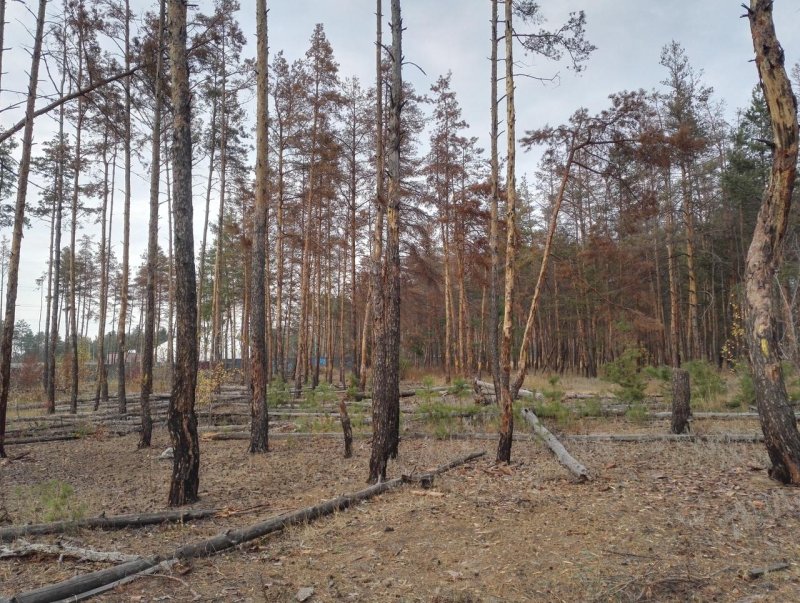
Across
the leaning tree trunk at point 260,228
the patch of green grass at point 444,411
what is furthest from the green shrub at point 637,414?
the leaning tree trunk at point 260,228

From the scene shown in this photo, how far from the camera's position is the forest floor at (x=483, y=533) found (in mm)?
3746

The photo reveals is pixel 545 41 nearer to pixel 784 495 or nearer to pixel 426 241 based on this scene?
pixel 426 241

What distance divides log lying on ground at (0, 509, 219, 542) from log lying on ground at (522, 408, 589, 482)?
4.73 m

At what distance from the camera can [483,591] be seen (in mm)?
3689

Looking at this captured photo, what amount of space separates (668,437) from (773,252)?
14.8 ft

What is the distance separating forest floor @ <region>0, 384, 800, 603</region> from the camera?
3.75 meters

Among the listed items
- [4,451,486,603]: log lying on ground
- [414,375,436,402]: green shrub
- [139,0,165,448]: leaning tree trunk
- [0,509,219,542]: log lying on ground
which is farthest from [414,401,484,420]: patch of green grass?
[0,509,219,542]: log lying on ground

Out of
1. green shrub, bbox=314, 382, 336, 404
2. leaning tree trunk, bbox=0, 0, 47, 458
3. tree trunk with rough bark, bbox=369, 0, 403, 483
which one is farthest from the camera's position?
green shrub, bbox=314, 382, 336, 404

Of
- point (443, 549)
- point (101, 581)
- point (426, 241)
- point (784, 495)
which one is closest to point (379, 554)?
point (443, 549)

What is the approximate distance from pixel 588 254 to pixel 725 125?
45.5 feet

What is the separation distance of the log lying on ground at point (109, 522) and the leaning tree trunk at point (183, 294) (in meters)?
0.79

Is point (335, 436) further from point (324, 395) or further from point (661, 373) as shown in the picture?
point (661, 373)

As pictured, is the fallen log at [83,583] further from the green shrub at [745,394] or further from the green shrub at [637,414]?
the green shrub at [745,394]

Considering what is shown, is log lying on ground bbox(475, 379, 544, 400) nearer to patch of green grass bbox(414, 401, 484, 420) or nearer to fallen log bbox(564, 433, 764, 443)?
patch of green grass bbox(414, 401, 484, 420)
